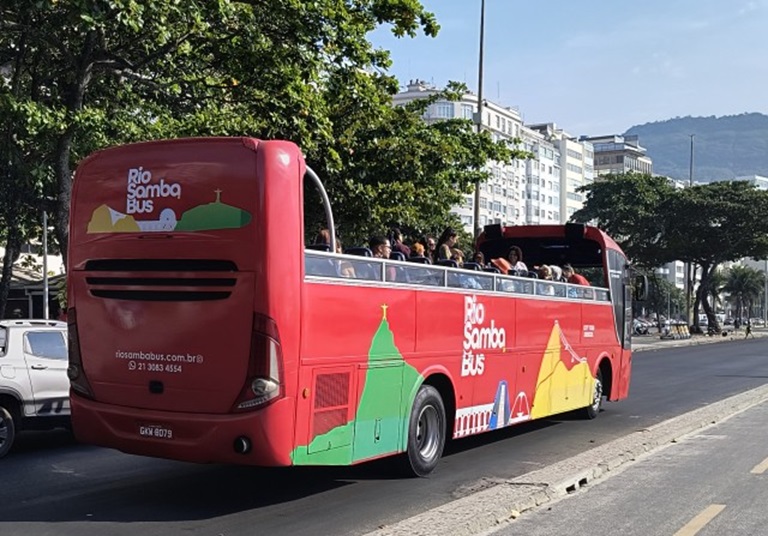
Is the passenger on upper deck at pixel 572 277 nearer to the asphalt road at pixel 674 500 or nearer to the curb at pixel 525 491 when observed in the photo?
the curb at pixel 525 491

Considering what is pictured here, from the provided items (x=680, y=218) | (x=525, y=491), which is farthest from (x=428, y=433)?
(x=680, y=218)

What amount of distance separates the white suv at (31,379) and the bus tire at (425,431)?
476cm

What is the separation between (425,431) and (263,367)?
2812 mm

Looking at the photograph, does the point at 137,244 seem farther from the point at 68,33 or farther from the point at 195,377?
the point at 68,33

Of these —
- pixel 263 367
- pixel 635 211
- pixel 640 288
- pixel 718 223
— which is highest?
pixel 635 211

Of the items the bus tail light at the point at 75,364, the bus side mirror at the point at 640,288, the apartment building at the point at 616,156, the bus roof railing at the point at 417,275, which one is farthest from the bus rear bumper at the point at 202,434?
the apartment building at the point at 616,156

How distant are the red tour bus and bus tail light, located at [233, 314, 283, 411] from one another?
0.04ft

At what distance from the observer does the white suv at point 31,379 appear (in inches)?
400

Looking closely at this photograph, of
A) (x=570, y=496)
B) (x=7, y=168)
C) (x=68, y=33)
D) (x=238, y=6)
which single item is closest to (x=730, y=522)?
(x=570, y=496)

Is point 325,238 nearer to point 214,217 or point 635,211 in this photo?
point 214,217

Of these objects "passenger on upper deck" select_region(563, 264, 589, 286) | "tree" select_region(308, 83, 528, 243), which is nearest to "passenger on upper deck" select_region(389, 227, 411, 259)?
"passenger on upper deck" select_region(563, 264, 589, 286)

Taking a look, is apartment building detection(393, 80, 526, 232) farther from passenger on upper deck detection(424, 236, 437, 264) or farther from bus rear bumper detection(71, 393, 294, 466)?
bus rear bumper detection(71, 393, 294, 466)

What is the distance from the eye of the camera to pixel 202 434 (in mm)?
6941

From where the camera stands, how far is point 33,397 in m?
10.4
